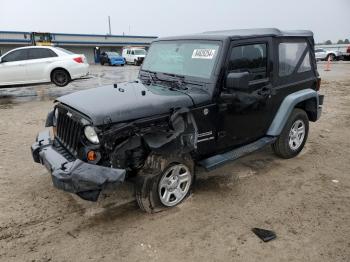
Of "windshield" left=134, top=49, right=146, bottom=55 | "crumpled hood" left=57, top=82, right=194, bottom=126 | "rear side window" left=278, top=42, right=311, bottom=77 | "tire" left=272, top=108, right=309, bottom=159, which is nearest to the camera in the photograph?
"crumpled hood" left=57, top=82, right=194, bottom=126

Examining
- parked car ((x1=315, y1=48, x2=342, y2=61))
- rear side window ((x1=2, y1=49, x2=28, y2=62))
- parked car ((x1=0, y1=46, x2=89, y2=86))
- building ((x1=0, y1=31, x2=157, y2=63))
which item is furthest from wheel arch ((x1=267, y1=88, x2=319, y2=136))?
building ((x1=0, y1=31, x2=157, y2=63))

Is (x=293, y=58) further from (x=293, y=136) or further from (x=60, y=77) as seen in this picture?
(x=60, y=77)

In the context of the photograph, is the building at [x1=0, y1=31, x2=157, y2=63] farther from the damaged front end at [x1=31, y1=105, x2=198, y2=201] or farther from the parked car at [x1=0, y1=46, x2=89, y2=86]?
the damaged front end at [x1=31, y1=105, x2=198, y2=201]

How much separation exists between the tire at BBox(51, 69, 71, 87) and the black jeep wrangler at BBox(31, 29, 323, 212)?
8.12 m

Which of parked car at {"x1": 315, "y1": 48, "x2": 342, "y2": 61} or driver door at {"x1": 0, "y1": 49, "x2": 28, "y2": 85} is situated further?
parked car at {"x1": 315, "y1": 48, "x2": 342, "y2": 61}

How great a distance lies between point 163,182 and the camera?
144 inches

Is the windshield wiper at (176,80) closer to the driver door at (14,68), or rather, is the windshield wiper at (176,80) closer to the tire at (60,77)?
the tire at (60,77)

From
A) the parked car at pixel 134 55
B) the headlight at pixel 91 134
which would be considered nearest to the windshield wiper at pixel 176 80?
the headlight at pixel 91 134

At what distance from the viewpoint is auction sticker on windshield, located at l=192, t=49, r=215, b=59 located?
4043mm

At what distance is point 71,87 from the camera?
47.6 ft

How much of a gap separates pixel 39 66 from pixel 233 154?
32.2 ft

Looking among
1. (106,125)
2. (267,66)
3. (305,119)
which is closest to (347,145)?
(305,119)

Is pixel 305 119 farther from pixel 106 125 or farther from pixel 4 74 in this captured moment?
pixel 4 74

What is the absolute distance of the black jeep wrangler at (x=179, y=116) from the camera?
3252mm
